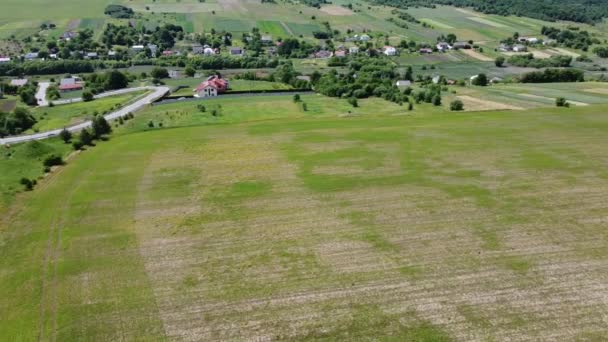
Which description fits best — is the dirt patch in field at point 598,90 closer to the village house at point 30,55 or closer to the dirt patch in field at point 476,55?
the dirt patch in field at point 476,55

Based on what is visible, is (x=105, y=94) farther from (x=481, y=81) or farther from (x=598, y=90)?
(x=598, y=90)

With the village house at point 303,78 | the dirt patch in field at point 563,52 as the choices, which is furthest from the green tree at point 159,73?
the dirt patch in field at point 563,52

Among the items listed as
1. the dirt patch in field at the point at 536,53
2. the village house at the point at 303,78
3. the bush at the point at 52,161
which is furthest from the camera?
the dirt patch in field at the point at 536,53

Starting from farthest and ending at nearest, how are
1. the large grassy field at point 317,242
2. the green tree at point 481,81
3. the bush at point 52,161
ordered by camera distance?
1. the green tree at point 481,81
2. the bush at point 52,161
3. the large grassy field at point 317,242

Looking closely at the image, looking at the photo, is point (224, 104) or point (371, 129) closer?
point (371, 129)

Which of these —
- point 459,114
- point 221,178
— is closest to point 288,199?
point 221,178

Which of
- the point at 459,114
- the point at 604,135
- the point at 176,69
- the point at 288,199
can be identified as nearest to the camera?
the point at 288,199

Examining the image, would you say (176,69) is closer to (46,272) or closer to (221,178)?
(221,178)
